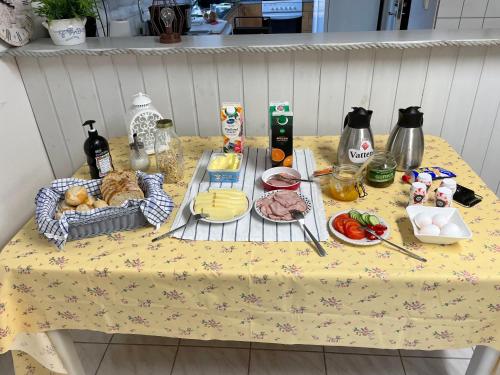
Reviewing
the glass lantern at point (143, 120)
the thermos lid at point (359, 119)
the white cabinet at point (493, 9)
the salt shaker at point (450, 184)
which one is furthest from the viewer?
the white cabinet at point (493, 9)

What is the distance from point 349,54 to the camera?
4.93ft

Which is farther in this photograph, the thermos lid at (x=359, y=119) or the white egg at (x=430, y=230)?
the thermos lid at (x=359, y=119)

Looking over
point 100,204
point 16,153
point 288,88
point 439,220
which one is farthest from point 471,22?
point 16,153

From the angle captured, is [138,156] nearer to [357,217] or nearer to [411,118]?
[357,217]

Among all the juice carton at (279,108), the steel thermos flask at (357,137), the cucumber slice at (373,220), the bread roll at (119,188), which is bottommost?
the cucumber slice at (373,220)

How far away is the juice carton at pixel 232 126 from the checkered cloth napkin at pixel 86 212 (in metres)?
0.30

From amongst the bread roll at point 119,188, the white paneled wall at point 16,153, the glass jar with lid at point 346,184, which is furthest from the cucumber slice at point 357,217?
the white paneled wall at point 16,153

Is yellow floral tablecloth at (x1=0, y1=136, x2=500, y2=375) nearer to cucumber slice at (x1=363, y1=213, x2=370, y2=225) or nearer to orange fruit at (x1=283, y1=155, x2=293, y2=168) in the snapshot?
cucumber slice at (x1=363, y1=213, x2=370, y2=225)

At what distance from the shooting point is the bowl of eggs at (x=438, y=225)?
35.8 inches

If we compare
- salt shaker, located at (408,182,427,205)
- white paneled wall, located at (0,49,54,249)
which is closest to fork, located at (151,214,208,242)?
salt shaker, located at (408,182,427,205)

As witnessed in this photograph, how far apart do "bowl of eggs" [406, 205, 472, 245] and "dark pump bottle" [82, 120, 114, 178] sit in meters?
0.93

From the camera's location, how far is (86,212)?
985 millimetres

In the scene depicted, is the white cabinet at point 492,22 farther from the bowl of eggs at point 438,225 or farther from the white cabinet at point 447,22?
the bowl of eggs at point 438,225

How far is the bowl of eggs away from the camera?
2.98ft
